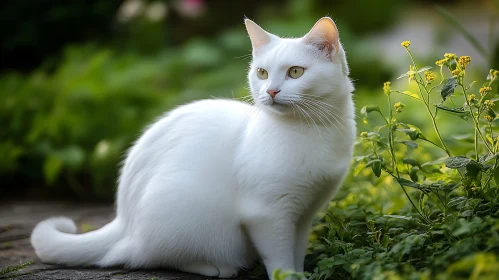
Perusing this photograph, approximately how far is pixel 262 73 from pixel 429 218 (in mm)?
1024

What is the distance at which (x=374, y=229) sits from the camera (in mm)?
2625

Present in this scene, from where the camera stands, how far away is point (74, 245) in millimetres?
2857

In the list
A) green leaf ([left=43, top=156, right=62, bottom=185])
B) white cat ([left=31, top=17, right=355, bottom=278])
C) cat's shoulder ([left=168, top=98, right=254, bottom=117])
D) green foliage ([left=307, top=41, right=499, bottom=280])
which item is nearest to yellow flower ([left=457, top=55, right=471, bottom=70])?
green foliage ([left=307, top=41, right=499, bottom=280])

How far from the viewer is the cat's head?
2494 millimetres

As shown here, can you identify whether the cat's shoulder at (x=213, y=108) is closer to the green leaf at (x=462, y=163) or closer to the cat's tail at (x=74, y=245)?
the cat's tail at (x=74, y=245)

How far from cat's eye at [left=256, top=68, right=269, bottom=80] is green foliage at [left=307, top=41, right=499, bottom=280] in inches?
17.4

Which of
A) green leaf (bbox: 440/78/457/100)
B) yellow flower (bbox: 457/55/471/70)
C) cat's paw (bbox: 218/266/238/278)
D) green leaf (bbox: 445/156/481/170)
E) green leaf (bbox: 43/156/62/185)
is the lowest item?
cat's paw (bbox: 218/266/238/278)

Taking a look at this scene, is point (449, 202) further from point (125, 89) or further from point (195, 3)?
point (195, 3)

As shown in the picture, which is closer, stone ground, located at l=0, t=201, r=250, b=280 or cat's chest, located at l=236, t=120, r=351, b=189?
cat's chest, located at l=236, t=120, r=351, b=189

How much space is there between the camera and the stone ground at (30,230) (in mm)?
2701

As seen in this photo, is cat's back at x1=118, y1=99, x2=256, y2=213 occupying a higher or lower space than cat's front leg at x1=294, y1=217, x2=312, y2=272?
higher

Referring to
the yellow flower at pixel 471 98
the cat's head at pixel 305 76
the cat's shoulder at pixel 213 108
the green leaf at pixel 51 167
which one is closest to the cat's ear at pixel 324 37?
the cat's head at pixel 305 76

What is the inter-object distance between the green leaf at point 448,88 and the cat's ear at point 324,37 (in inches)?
19.2

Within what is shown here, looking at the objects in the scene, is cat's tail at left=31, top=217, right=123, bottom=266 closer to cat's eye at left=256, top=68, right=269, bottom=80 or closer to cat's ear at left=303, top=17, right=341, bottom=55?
cat's eye at left=256, top=68, right=269, bottom=80
